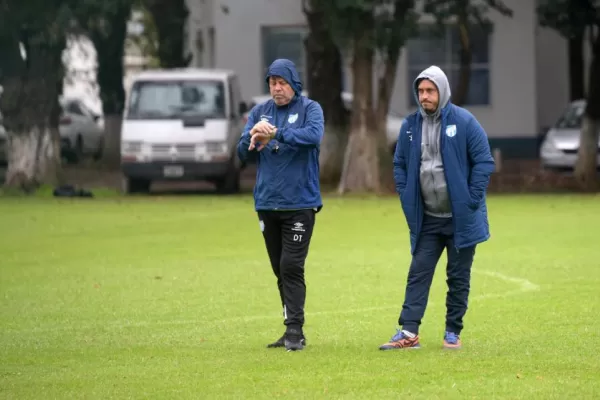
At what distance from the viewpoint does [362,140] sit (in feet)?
90.3

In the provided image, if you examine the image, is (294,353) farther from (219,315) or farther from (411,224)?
(219,315)

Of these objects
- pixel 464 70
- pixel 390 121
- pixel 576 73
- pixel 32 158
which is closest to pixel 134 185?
pixel 32 158

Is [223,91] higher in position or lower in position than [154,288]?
higher

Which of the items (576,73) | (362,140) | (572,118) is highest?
(576,73)

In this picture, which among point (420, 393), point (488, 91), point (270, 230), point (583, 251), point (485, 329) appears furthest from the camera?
point (488, 91)

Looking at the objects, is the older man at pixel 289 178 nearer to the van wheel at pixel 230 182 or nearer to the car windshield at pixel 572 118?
the van wheel at pixel 230 182

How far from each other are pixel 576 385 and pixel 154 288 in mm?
6562

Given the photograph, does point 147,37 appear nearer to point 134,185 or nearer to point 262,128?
point 134,185

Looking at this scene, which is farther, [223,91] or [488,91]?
[488,91]

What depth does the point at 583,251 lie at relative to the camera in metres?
16.8

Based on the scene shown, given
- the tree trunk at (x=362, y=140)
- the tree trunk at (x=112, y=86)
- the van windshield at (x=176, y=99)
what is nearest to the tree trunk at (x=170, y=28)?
the tree trunk at (x=112, y=86)

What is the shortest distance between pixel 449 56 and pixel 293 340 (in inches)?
1185

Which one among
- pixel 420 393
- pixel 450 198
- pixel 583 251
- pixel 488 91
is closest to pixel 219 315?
pixel 450 198

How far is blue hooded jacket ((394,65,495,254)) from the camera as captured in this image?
9273 mm
